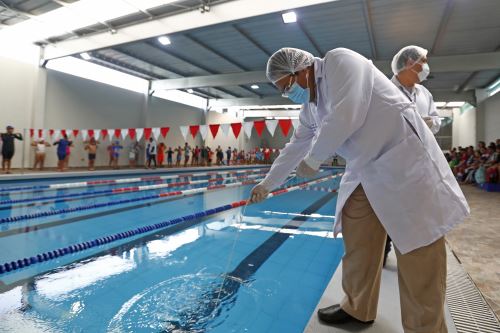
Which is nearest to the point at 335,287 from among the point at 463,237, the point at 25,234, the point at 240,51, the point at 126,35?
the point at 463,237

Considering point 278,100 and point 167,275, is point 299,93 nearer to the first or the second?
point 167,275

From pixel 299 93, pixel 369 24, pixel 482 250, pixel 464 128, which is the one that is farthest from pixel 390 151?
pixel 464 128

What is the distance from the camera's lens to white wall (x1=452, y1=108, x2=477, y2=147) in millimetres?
16219

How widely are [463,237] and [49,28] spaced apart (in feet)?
38.5

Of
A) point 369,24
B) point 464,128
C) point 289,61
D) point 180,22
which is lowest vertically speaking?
point 289,61

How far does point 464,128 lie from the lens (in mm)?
18484

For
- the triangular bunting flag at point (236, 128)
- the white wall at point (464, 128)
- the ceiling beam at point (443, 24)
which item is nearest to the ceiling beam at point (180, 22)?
the triangular bunting flag at point (236, 128)

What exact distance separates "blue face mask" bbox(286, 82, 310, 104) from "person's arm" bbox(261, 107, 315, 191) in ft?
0.66

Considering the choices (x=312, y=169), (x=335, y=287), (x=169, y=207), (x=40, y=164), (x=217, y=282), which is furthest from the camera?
(x=40, y=164)

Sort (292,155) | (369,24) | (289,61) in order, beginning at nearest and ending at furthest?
(289,61) < (292,155) < (369,24)

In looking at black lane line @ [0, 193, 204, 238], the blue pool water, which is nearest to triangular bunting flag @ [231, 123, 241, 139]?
black lane line @ [0, 193, 204, 238]

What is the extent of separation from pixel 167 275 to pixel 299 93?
1.72m

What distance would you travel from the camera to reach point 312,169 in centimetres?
148

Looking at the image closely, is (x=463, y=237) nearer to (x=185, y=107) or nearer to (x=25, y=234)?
(x=25, y=234)
